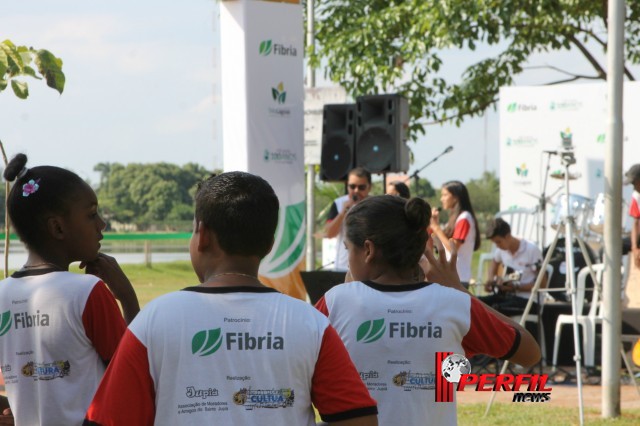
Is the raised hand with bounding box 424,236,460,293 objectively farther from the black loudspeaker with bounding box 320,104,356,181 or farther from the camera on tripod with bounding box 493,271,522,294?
the black loudspeaker with bounding box 320,104,356,181

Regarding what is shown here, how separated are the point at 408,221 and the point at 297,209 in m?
6.16

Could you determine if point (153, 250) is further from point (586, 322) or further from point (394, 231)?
point (394, 231)

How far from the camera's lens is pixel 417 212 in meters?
2.84

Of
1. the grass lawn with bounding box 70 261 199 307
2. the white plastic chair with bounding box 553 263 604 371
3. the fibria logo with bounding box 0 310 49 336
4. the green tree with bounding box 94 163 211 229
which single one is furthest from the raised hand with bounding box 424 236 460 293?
the grass lawn with bounding box 70 261 199 307

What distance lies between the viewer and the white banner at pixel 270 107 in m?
8.26

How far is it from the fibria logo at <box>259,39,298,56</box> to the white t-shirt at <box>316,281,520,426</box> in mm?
5756

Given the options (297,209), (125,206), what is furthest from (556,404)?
(125,206)

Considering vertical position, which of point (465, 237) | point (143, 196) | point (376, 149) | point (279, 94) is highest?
point (279, 94)

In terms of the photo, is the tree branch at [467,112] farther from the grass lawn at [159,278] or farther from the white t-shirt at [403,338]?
the white t-shirt at [403,338]

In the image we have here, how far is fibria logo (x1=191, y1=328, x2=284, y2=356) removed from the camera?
6.97 ft

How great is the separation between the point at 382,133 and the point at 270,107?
75.2 inches

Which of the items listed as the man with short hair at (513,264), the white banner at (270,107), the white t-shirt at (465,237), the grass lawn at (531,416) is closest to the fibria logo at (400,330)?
the grass lawn at (531,416)

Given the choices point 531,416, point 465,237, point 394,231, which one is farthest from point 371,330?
point 465,237

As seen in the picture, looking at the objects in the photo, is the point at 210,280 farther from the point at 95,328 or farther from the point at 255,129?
the point at 255,129
